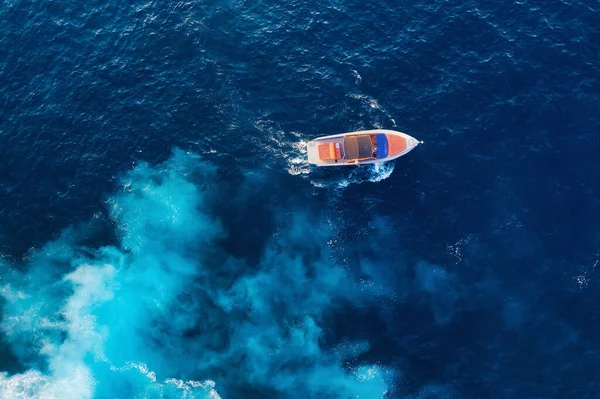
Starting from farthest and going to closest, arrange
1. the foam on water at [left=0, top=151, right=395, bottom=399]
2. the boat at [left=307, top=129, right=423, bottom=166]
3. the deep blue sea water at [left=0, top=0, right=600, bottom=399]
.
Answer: the boat at [left=307, top=129, right=423, bottom=166]
the deep blue sea water at [left=0, top=0, right=600, bottom=399]
the foam on water at [left=0, top=151, right=395, bottom=399]

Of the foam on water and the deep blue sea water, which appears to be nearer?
the foam on water

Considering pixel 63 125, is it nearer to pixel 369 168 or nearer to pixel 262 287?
pixel 262 287

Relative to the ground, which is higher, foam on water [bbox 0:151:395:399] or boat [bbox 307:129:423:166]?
boat [bbox 307:129:423:166]

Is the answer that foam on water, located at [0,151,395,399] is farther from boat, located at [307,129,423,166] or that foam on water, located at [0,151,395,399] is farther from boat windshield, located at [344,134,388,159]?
boat windshield, located at [344,134,388,159]

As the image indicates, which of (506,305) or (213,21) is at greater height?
(213,21)

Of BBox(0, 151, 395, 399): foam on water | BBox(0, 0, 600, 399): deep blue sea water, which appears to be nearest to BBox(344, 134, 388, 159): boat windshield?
BBox(0, 0, 600, 399): deep blue sea water

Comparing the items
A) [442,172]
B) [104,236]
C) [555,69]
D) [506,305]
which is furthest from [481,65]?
[104,236]
